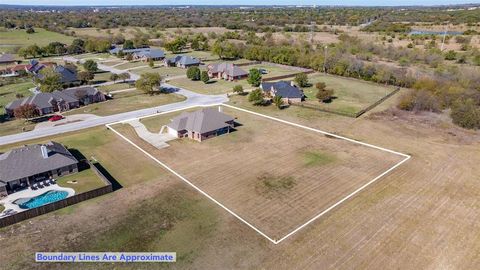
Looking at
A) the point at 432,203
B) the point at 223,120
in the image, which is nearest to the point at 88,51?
the point at 223,120

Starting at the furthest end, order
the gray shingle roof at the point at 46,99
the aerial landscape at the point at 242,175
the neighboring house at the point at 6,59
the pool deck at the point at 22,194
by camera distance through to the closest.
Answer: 1. the neighboring house at the point at 6,59
2. the gray shingle roof at the point at 46,99
3. the pool deck at the point at 22,194
4. the aerial landscape at the point at 242,175

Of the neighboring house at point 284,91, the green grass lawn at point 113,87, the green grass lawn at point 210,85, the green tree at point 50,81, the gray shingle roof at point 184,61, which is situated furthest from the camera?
the gray shingle roof at point 184,61

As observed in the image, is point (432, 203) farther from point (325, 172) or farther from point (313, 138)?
point (313, 138)

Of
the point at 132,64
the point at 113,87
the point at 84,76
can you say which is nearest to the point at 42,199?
the point at 113,87

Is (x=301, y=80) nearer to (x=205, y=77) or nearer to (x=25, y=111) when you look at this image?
(x=205, y=77)

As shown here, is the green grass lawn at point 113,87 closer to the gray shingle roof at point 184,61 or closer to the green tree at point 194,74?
the green tree at point 194,74

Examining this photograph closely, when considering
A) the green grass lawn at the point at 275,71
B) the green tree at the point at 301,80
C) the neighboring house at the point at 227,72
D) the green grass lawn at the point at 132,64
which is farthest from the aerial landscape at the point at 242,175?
the green grass lawn at the point at 132,64

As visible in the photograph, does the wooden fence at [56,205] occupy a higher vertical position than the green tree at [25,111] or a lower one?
lower
